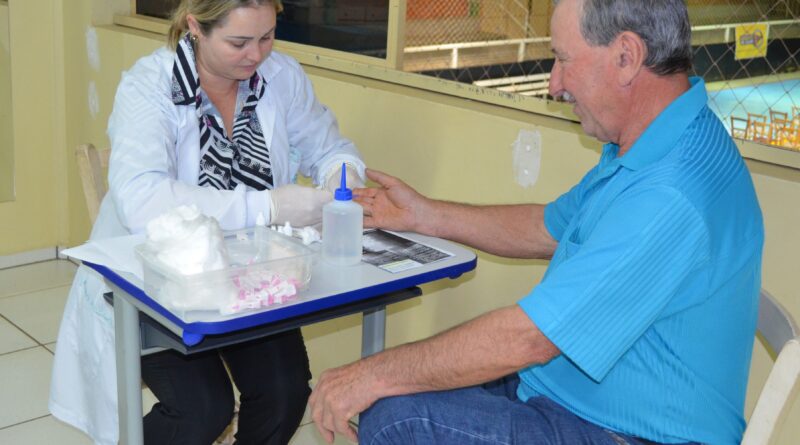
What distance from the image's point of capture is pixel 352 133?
8.68ft

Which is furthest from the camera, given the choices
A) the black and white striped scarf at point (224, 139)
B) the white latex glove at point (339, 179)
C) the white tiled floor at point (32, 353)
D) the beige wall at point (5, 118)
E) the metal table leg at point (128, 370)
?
the beige wall at point (5, 118)

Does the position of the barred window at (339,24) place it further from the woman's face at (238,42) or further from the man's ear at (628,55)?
the man's ear at (628,55)

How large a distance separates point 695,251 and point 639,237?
3.4 inches

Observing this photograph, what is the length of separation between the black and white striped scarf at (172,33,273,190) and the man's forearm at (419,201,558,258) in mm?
418

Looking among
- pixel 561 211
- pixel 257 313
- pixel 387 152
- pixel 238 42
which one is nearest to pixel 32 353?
pixel 387 152

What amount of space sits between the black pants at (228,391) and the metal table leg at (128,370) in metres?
0.15

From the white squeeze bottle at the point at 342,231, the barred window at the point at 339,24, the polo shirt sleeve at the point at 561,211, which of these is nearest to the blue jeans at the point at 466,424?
the white squeeze bottle at the point at 342,231

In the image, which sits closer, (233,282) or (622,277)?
(622,277)

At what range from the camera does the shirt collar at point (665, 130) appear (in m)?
1.36

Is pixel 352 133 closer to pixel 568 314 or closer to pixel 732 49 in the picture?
pixel 732 49

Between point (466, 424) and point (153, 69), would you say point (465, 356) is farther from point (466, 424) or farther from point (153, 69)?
point (153, 69)

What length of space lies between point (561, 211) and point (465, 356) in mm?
532

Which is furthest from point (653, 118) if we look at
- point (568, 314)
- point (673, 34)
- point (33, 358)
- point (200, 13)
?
point (33, 358)

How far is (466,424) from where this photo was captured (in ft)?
4.50
